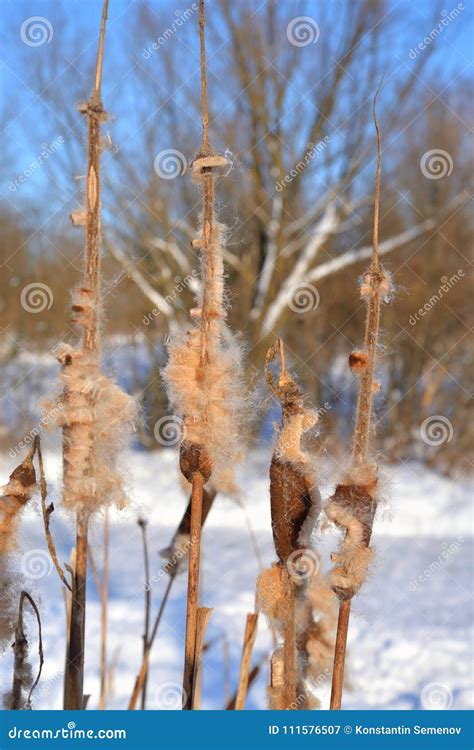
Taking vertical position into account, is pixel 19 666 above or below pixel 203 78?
below

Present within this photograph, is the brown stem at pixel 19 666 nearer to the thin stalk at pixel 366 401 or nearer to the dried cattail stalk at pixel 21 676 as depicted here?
the dried cattail stalk at pixel 21 676

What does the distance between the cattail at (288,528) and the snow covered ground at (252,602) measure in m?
0.08

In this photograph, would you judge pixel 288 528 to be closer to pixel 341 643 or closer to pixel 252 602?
pixel 341 643

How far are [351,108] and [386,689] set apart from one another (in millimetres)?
4635

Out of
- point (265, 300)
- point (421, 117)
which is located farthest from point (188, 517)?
point (421, 117)

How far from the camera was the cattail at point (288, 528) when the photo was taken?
593mm

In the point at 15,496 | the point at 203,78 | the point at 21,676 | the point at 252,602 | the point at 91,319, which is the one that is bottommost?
the point at 21,676

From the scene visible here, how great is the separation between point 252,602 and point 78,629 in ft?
7.22

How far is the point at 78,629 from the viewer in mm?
646

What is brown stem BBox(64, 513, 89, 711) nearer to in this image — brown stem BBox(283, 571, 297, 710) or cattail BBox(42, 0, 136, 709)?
cattail BBox(42, 0, 136, 709)

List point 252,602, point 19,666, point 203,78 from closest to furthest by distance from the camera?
point 203,78 < point 19,666 < point 252,602

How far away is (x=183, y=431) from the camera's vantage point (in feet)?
2.05

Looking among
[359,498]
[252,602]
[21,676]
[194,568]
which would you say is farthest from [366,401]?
[252,602]

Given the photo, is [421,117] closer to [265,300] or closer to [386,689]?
[265,300]
